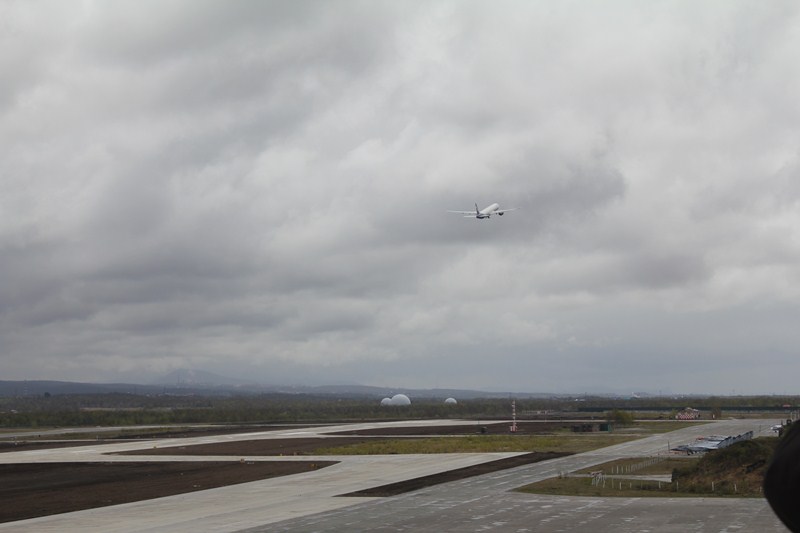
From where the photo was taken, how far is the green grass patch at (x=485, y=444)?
101m

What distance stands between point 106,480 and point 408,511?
35.1 meters

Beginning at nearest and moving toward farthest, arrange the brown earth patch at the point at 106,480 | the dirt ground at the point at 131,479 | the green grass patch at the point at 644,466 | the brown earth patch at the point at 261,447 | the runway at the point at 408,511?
1. the runway at the point at 408,511
2. the brown earth patch at the point at 106,480
3. the dirt ground at the point at 131,479
4. the green grass patch at the point at 644,466
5. the brown earth patch at the point at 261,447

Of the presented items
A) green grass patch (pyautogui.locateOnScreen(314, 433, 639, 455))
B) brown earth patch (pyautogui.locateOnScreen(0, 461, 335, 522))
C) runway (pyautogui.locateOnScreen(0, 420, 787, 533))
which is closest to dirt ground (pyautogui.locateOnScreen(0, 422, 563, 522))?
brown earth patch (pyautogui.locateOnScreen(0, 461, 335, 522))

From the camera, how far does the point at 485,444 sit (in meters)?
109

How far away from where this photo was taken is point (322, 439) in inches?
5079

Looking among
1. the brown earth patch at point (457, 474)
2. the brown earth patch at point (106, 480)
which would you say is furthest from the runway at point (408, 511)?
the brown earth patch at point (106, 480)

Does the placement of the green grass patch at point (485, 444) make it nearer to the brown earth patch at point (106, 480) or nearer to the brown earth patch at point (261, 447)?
the brown earth patch at point (261, 447)

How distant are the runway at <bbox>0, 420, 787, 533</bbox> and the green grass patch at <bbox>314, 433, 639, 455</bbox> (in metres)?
28.3

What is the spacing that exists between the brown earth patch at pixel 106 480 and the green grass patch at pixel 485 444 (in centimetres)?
1591

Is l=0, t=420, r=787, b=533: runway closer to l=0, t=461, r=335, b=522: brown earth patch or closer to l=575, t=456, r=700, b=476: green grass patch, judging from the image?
l=0, t=461, r=335, b=522: brown earth patch

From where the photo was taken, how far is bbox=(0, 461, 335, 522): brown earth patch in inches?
2369

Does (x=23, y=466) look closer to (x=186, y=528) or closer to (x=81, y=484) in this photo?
(x=81, y=484)

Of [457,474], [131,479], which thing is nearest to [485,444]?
[457,474]

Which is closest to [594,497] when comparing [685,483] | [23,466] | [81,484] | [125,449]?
[685,483]
